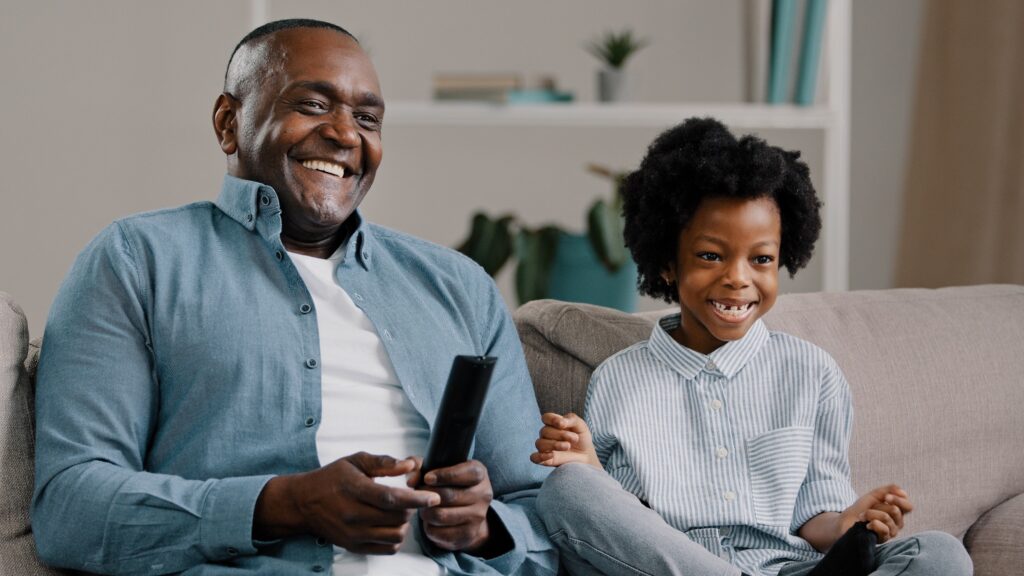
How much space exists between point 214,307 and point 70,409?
20cm

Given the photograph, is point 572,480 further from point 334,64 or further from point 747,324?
point 334,64

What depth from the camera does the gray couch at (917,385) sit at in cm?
175

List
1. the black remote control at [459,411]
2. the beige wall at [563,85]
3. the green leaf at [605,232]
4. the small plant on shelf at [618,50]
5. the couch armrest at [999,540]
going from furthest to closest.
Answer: the beige wall at [563,85] < the small plant on shelf at [618,50] < the green leaf at [605,232] < the couch armrest at [999,540] < the black remote control at [459,411]

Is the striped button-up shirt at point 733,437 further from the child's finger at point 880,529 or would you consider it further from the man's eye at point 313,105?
the man's eye at point 313,105

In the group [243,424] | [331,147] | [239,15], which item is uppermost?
[239,15]

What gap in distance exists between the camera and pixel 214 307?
4.41ft

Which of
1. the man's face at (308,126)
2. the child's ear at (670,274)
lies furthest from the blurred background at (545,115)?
the man's face at (308,126)

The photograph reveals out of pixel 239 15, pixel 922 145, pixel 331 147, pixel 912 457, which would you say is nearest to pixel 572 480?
pixel 331 147

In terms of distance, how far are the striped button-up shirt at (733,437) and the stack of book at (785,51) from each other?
149 cm

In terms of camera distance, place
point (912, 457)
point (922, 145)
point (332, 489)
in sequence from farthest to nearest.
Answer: point (922, 145) < point (912, 457) < point (332, 489)

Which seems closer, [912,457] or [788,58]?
[912,457]

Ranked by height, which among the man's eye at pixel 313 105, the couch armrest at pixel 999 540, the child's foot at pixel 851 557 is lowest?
the couch armrest at pixel 999 540

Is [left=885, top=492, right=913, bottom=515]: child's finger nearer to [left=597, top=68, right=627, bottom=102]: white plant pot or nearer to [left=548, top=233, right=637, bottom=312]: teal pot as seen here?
[left=548, top=233, right=637, bottom=312]: teal pot

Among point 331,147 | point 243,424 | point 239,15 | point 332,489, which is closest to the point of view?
point 332,489
